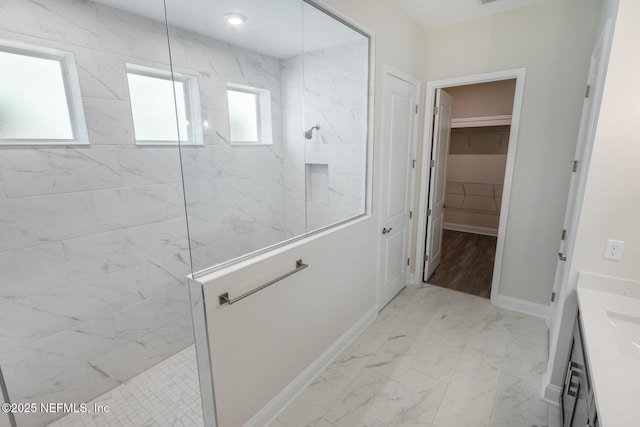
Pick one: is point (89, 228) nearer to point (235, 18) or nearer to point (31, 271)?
point (31, 271)

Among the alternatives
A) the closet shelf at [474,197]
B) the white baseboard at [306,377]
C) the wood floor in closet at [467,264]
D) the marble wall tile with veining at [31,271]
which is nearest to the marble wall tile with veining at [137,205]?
the marble wall tile with veining at [31,271]

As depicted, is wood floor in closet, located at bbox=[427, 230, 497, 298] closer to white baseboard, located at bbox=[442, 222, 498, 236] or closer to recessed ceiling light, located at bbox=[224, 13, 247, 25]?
white baseboard, located at bbox=[442, 222, 498, 236]

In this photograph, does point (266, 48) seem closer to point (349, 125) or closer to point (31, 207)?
point (349, 125)

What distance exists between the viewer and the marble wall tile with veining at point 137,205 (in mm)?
1953

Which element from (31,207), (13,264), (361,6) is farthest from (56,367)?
(361,6)

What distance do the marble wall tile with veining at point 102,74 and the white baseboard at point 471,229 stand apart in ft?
17.6

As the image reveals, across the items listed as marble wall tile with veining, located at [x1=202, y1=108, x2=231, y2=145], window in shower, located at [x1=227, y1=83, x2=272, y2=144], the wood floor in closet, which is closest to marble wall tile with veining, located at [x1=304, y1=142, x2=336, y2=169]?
window in shower, located at [x1=227, y1=83, x2=272, y2=144]

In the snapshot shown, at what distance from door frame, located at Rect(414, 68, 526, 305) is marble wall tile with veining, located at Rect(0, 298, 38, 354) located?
3340 millimetres

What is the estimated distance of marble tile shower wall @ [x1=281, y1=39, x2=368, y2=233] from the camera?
102 inches

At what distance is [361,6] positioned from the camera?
2.10 metres

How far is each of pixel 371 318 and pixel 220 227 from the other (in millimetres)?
1668

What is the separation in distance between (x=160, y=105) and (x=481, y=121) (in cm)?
464

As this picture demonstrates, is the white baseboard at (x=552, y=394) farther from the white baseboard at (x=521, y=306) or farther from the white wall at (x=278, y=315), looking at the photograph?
the white wall at (x=278, y=315)

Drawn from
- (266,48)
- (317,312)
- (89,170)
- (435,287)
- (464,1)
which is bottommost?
(435,287)
